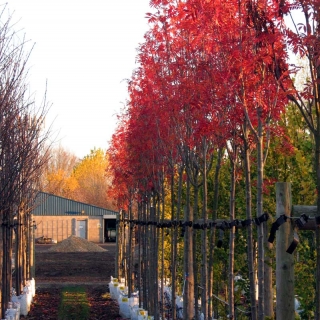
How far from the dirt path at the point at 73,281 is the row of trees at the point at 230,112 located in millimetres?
4930

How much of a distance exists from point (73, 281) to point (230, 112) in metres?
23.8

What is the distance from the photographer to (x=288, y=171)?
12375mm

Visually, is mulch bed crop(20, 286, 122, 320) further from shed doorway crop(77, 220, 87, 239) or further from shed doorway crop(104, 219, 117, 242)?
shed doorway crop(104, 219, 117, 242)

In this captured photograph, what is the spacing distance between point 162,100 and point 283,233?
756 centimetres

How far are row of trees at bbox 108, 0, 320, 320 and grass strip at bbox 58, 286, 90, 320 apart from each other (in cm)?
291

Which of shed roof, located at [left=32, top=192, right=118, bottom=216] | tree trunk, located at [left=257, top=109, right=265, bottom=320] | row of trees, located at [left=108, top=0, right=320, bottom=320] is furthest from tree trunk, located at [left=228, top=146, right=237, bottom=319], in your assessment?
shed roof, located at [left=32, top=192, right=118, bottom=216]

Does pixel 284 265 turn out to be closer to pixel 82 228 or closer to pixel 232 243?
pixel 232 243

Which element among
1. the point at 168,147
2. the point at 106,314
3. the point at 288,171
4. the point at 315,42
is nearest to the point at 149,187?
the point at 168,147

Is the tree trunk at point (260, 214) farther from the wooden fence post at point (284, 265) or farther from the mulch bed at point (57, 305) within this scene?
the mulch bed at point (57, 305)

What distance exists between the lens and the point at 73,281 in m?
32.0

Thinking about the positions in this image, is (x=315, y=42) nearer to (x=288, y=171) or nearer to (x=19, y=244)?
(x=288, y=171)

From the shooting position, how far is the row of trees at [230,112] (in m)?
7.02

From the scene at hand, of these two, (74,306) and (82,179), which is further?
(82,179)

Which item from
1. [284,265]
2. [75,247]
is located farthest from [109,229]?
[284,265]
